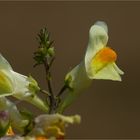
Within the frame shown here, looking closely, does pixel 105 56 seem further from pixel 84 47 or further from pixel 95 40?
pixel 84 47

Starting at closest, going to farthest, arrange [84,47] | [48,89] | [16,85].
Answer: [48,89] → [16,85] → [84,47]

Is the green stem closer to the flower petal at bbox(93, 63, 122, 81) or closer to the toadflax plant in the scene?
the toadflax plant

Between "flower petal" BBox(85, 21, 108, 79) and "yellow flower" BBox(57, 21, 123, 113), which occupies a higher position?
"flower petal" BBox(85, 21, 108, 79)

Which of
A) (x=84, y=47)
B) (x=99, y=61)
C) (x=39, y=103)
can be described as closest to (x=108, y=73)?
(x=99, y=61)

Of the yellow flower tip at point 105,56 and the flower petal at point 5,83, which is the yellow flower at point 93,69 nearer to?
the yellow flower tip at point 105,56

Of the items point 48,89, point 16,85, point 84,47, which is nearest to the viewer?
point 48,89

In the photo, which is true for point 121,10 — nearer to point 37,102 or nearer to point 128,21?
point 128,21

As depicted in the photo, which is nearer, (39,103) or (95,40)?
(39,103)

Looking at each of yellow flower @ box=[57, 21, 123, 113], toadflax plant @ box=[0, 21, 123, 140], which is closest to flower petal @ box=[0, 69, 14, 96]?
toadflax plant @ box=[0, 21, 123, 140]
